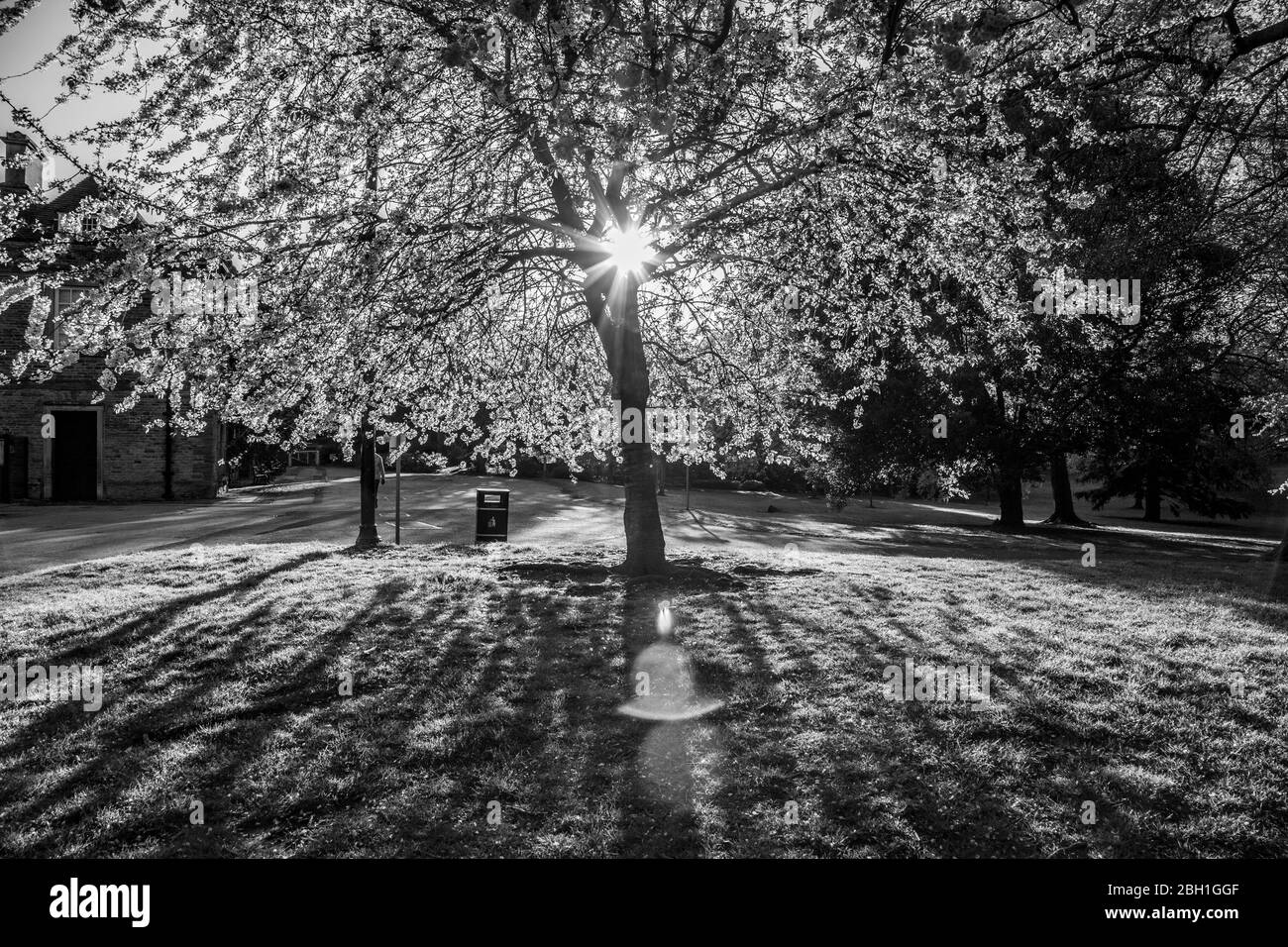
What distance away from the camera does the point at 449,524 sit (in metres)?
23.0

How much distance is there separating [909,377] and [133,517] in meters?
26.1

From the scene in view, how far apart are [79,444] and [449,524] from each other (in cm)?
1714

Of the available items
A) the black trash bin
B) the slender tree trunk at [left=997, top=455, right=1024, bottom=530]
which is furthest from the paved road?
the slender tree trunk at [left=997, top=455, right=1024, bottom=530]

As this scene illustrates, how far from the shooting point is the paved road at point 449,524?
16750 millimetres

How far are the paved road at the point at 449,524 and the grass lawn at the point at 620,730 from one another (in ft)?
23.6

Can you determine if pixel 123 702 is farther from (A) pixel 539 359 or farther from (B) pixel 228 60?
(A) pixel 539 359

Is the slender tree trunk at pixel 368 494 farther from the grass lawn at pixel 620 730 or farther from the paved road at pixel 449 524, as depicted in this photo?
the grass lawn at pixel 620 730

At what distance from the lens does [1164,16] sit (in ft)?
25.0

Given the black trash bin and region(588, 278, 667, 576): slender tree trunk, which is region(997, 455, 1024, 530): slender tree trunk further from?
region(588, 278, 667, 576): slender tree trunk

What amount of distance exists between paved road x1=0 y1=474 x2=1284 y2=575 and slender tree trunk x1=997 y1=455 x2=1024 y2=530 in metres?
1.62

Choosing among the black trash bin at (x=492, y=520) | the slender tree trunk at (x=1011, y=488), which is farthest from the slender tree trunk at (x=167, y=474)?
the slender tree trunk at (x=1011, y=488)

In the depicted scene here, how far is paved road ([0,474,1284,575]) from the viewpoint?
1675cm
